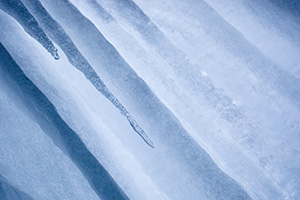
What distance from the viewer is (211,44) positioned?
1.50 meters

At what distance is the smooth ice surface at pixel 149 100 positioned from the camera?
1162 millimetres

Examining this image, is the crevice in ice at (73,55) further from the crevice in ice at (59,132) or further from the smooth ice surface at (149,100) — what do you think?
the crevice in ice at (59,132)

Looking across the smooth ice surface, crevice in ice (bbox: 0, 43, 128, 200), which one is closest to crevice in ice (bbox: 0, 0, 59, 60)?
the smooth ice surface

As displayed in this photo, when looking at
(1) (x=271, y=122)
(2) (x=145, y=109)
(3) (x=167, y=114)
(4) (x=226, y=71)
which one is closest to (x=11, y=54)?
(2) (x=145, y=109)

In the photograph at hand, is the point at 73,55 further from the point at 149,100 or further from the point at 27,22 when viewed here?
the point at 149,100

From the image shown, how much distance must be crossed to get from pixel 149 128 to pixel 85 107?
415 mm

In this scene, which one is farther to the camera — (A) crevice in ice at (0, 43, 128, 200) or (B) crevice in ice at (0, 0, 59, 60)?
(B) crevice in ice at (0, 0, 59, 60)

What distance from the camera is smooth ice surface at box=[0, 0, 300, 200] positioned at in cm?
116

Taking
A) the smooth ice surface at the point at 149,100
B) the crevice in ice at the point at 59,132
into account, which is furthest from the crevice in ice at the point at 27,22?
the crevice in ice at the point at 59,132

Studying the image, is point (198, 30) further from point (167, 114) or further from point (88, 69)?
point (88, 69)

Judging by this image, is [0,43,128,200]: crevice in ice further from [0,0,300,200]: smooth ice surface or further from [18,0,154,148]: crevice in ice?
[18,0,154,148]: crevice in ice

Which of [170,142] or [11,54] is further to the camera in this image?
[11,54]

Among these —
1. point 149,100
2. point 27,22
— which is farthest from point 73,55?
point 149,100

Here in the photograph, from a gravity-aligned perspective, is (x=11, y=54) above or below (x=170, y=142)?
above
